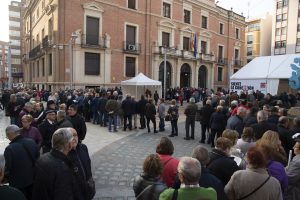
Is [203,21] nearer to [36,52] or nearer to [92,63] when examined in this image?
[92,63]

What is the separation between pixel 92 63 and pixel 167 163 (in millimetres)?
23867

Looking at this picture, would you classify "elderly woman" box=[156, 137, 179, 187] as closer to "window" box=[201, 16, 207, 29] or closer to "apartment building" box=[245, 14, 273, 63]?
"window" box=[201, 16, 207, 29]

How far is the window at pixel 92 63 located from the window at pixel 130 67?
3608 millimetres

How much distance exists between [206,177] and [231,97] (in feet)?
37.5

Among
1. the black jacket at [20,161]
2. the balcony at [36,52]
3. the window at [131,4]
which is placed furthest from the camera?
the balcony at [36,52]

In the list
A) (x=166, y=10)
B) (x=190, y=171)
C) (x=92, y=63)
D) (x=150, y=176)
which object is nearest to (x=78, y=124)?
(x=150, y=176)

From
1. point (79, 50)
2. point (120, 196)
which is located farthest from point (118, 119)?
point (79, 50)

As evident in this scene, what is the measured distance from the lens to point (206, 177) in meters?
3.09

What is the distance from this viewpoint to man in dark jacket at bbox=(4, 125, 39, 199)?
4.04 metres

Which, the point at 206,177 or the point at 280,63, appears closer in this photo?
the point at 206,177

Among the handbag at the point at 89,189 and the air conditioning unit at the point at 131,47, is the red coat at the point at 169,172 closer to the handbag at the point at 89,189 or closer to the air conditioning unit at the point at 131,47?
the handbag at the point at 89,189

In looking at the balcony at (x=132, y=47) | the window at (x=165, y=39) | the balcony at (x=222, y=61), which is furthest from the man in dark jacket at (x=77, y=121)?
the balcony at (x=222, y=61)

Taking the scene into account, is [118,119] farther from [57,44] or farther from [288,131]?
[57,44]

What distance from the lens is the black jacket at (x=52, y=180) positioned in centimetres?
311
